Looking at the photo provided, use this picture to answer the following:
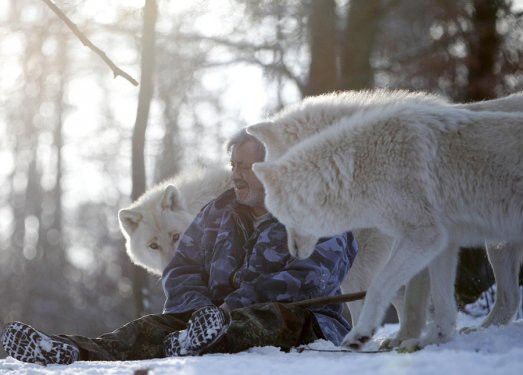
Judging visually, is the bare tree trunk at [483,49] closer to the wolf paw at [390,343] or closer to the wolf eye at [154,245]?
the wolf eye at [154,245]

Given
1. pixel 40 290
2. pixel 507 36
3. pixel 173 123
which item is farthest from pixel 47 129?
pixel 507 36

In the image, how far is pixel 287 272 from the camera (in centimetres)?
450

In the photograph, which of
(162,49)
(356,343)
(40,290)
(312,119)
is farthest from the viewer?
(40,290)

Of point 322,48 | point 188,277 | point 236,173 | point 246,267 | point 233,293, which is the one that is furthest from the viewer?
point 322,48

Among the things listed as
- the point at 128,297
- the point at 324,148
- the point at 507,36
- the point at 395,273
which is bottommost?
the point at 128,297

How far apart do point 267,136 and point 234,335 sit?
1645 mm

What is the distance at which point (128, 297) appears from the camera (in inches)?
813

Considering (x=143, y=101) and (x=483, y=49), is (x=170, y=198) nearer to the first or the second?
(x=143, y=101)

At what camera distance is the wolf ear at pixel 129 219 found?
23.8 ft

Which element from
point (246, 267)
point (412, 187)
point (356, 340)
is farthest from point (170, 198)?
point (356, 340)

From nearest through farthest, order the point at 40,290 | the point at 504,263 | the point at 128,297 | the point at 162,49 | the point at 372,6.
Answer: the point at 504,263 < the point at 372,6 < the point at 162,49 < the point at 40,290 < the point at 128,297

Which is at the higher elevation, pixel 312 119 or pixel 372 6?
pixel 372 6

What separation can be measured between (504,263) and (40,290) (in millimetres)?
16528

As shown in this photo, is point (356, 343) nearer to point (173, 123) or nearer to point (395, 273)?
point (395, 273)
